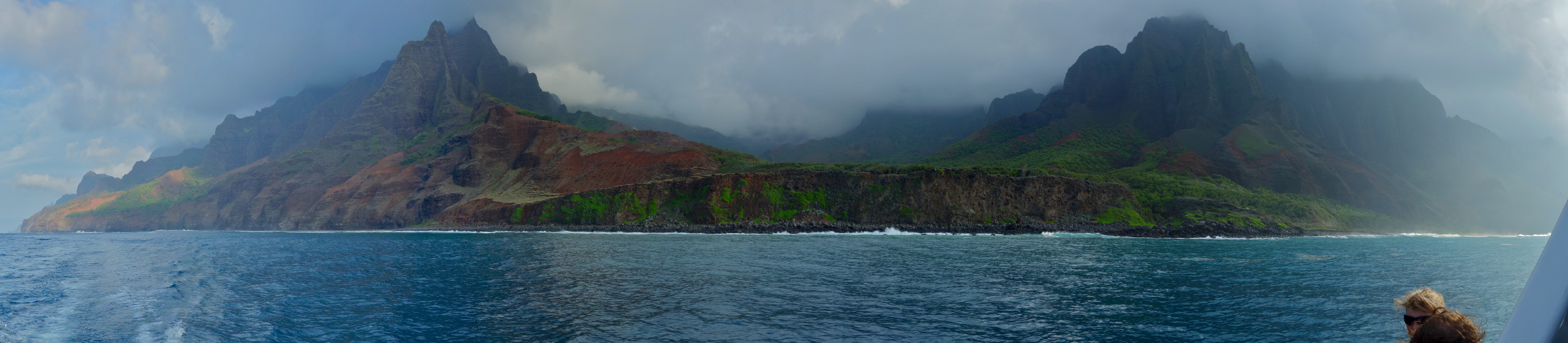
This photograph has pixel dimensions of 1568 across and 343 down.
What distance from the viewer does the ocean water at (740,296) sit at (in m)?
25.5

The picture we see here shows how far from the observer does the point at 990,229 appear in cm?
12494

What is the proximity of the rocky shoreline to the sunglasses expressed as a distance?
114590 mm

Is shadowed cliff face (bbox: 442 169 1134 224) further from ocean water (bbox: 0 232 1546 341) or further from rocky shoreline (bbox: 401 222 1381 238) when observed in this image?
ocean water (bbox: 0 232 1546 341)

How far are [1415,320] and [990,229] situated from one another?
405ft

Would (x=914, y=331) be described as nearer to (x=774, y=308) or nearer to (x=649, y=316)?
(x=774, y=308)

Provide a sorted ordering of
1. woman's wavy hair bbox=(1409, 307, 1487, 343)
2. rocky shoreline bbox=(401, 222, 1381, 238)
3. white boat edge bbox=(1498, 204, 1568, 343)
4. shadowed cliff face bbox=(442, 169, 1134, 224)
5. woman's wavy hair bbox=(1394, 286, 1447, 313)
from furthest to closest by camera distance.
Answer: shadowed cliff face bbox=(442, 169, 1134, 224)
rocky shoreline bbox=(401, 222, 1381, 238)
woman's wavy hair bbox=(1394, 286, 1447, 313)
woman's wavy hair bbox=(1409, 307, 1487, 343)
white boat edge bbox=(1498, 204, 1568, 343)

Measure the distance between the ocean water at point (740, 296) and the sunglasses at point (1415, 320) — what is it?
1.89m

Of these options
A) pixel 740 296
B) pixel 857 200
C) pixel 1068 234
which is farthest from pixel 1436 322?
pixel 857 200

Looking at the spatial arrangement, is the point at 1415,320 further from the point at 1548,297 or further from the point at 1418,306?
the point at 1548,297

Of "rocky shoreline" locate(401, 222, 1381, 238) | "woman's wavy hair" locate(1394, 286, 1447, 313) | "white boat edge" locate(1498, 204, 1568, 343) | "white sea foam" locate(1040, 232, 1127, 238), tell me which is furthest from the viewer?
"rocky shoreline" locate(401, 222, 1381, 238)

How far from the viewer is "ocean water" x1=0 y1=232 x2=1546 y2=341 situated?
25516 mm

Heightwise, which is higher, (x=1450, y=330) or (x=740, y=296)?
(x=1450, y=330)

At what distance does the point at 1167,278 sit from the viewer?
139 ft

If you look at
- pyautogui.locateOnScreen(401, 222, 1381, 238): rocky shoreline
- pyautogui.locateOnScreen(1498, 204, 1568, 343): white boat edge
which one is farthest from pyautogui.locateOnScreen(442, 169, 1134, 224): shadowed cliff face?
pyautogui.locateOnScreen(1498, 204, 1568, 343): white boat edge
